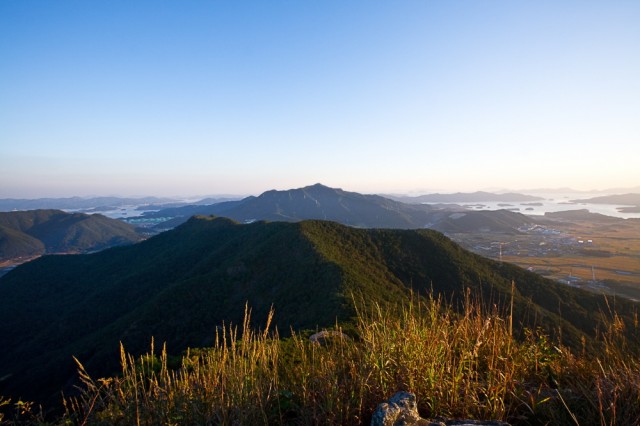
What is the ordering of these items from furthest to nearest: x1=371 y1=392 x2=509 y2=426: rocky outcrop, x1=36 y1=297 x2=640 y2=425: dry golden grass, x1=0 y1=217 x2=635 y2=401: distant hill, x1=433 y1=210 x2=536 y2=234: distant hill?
x1=433 y1=210 x2=536 y2=234: distant hill
x1=0 y1=217 x2=635 y2=401: distant hill
x1=36 y1=297 x2=640 y2=425: dry golden grass
x1=371 y1=392 x2=509 y2=426: rocky outcrop

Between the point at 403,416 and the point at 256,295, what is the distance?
45.2m

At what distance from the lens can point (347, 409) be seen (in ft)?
9.27

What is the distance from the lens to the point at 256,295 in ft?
149

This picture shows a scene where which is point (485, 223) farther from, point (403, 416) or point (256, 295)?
point (403, 416)

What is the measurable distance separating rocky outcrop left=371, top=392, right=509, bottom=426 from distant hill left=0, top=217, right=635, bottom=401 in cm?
2371

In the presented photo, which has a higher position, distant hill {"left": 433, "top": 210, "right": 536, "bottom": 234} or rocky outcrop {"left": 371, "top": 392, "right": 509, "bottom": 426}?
rocky outcrop {"left": 371, "top": 392, "right": 509, "bottom": 426}

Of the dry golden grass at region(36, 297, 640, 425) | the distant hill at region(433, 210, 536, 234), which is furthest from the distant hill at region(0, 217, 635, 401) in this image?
the distant hill at region(433, 210, 536, 234)

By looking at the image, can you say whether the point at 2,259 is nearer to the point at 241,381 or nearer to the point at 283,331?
the point at 283,331

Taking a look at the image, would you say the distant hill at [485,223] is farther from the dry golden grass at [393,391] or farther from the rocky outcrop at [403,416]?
the rocky outcrop at [403,416]

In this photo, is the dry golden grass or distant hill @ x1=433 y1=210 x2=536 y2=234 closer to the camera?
the dry golden grass

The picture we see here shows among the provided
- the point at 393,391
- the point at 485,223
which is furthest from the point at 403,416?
the point at 485,223

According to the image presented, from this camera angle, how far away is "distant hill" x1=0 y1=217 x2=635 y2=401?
123 ft

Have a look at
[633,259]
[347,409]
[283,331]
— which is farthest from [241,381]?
[633,259]

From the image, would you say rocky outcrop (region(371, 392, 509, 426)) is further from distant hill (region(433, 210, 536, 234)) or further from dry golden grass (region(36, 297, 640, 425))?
distant hill (region(433, 210, 536, 234))
